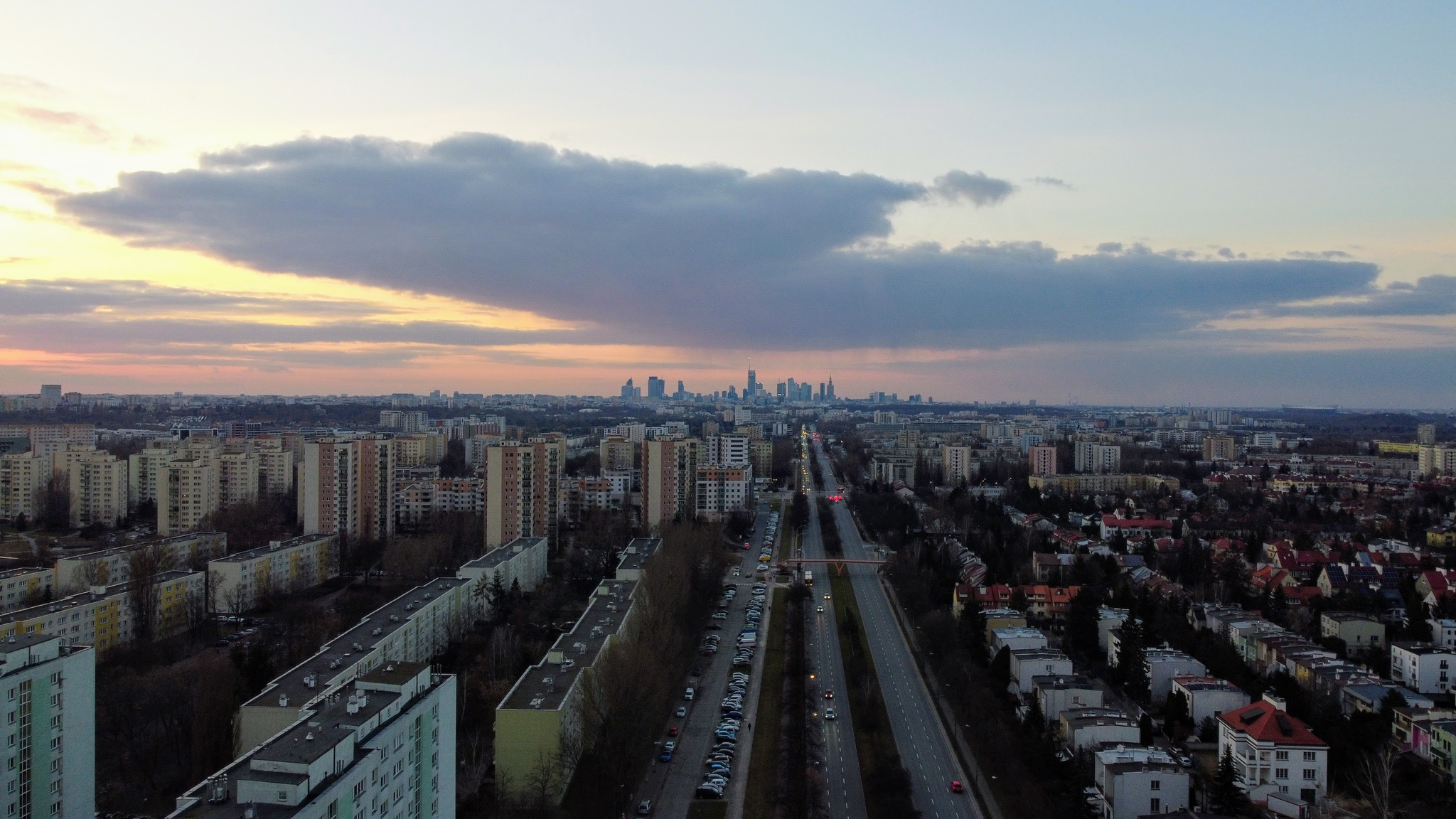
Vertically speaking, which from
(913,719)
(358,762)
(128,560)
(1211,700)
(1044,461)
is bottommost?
(913,719)

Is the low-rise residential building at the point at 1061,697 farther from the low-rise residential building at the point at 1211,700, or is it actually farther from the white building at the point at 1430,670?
the white building at the point at 1430,670

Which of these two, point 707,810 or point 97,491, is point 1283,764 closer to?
point 707,810

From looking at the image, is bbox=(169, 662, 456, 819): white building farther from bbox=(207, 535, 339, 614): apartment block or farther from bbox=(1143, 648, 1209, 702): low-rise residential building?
bbox=(207, 535, 339, 614): apartment block

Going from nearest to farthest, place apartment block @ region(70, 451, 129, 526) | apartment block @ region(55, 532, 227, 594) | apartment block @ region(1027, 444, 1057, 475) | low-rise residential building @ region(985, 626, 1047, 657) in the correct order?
low-rise residential building @ region(985, 626, 1047, 657), apartment block @ region(55, 532, 227, 594), apartment block @ region(70, 451, 129, 526), apartment block @ region(1027, 444, 1057, 475)

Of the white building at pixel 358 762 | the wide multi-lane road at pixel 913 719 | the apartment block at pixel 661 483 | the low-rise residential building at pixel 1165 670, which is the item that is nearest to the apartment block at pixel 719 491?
the apartment block at pixel 661 483

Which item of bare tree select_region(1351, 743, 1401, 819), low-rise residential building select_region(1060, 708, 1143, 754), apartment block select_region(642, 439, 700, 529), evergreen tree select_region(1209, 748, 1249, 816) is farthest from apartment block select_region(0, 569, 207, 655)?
bare tree select_region(1351, 743, 1401, 819)

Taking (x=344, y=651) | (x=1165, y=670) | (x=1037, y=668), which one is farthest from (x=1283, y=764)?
(x=344, y=651)
